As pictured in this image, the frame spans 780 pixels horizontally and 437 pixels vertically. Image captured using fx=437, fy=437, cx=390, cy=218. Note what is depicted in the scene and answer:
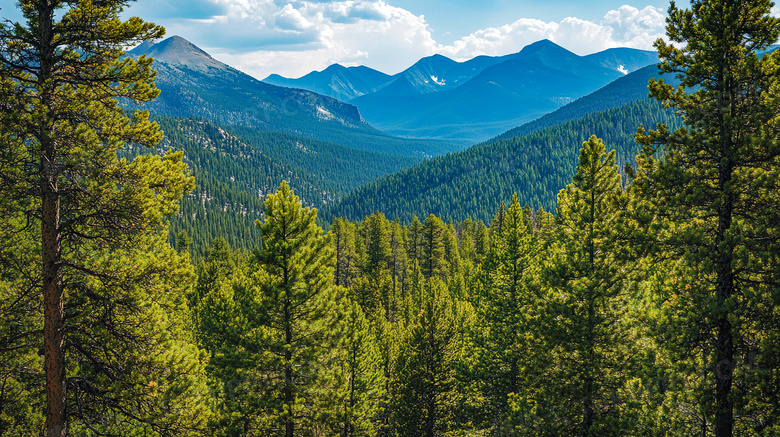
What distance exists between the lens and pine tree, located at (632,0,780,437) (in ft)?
29.6

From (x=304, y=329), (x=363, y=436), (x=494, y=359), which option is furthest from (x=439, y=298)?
(x=304, y=329)

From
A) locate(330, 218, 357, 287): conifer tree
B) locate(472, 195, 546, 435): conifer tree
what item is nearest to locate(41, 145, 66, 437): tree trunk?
locate(472, 195, 546, 435): conifer tree

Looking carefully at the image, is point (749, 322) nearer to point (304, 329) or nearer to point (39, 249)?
point (304, 329)

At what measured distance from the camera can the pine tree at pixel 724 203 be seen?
9.02m

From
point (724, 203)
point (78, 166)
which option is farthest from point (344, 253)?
point (724, 203)

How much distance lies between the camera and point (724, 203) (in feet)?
31.7

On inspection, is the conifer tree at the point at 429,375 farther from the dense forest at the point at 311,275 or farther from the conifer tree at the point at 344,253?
the conifer tree at the point at 344,253

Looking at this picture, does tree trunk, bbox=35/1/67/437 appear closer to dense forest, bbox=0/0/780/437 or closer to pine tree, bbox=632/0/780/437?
dense forest, bbox=0/0/780/437

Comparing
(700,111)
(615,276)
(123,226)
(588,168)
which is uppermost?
(700,111)

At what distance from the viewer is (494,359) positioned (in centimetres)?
2202

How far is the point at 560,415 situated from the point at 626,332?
3.47 m

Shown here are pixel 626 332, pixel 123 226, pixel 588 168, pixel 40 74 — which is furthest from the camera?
pixel 588 168

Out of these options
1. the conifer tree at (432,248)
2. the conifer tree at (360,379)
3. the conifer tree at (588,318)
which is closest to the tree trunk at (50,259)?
the conifer tree at (360,379)

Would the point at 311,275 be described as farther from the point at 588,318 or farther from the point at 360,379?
the point at 360,379
